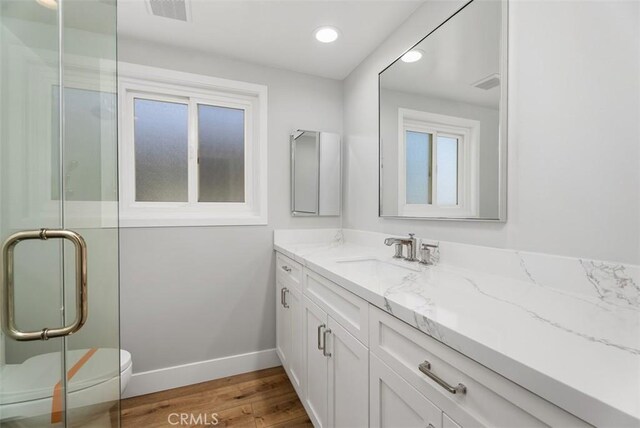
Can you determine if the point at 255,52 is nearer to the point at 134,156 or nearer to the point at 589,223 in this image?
the point at 134,156

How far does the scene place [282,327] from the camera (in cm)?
195

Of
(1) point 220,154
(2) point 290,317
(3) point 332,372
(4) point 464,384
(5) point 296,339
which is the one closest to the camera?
(4) point 464,384

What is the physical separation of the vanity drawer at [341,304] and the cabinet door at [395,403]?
0.10 meters

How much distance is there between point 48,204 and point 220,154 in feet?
4.55

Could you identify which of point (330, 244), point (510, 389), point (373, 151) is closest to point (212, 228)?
point (330, 244)

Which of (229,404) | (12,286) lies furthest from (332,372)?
(12,286)

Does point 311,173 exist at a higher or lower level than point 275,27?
lower

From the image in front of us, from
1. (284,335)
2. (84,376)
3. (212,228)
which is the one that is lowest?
(284,335)

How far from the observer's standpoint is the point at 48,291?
0.82 metres

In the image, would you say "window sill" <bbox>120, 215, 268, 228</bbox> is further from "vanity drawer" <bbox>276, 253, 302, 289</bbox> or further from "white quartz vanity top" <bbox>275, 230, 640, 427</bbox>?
"white quartz vanity top" <bbox>275, 230, 640, 427</bbox>

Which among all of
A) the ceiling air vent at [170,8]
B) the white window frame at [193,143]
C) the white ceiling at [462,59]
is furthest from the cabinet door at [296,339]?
the ceiling air vent at [170,8]

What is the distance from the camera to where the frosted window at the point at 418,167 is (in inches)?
59.0

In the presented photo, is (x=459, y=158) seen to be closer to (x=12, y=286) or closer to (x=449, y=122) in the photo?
(x=449, y=122)

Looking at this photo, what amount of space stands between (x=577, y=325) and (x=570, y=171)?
51cm
